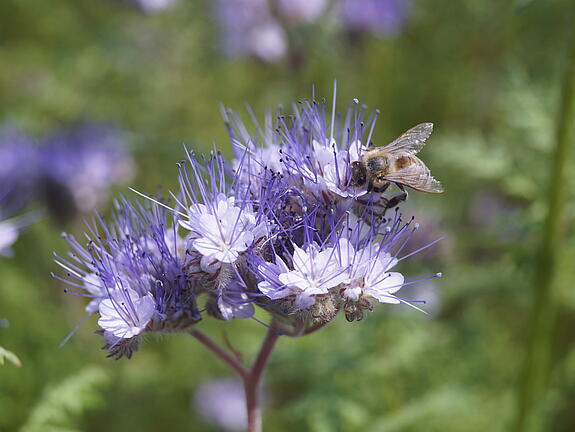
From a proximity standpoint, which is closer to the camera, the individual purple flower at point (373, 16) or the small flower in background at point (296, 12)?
the small flower in background at point (296, 12)

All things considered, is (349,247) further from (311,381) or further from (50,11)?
(50,11)

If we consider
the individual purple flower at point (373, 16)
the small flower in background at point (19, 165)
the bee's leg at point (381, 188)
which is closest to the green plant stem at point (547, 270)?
the bee's leg at point (381, 188)

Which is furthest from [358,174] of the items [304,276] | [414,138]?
[304,276]

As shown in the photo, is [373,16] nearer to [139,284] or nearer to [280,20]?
[280,20]

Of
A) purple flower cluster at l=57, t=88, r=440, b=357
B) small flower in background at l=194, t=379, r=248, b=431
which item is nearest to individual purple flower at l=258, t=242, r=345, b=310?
purple flower cluster at l=57, t=88, r=440, b=357

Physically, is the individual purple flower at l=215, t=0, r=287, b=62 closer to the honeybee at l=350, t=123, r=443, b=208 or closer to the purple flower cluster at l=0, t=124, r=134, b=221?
the purple flower cluster at l=0, t=124, r=134, b=221

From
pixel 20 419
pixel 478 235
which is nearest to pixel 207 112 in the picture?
pixel 478 235

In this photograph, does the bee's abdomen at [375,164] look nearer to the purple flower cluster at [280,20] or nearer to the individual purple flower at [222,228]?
the individual purple flower at [222,228]
